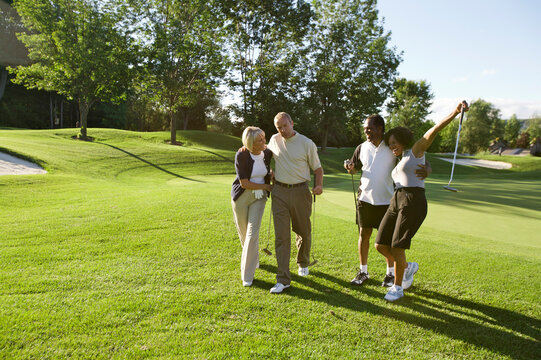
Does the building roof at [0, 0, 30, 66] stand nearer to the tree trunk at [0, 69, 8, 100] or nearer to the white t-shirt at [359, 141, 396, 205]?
the tree trunk at [0, 69, 8, 100]

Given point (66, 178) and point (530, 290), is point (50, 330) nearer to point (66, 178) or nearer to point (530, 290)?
point (530, 290)

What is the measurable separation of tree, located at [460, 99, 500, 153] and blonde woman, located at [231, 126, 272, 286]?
76.1 metres

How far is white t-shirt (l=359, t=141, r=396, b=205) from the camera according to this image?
4656 millimetres

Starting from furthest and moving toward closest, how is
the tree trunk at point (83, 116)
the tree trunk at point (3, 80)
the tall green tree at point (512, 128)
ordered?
the tall green tree at point (512, 128), the tree trunk at point (3, 80), the tree trunk at point (83, 116)

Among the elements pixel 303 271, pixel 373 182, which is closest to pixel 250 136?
pixel 373 182

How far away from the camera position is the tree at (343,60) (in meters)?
39.3

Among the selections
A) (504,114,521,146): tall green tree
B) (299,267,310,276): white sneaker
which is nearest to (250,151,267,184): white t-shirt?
(299,267,310,276): white sneaker

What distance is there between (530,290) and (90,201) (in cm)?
986

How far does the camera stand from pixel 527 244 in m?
7.09

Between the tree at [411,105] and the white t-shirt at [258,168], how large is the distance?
181ft

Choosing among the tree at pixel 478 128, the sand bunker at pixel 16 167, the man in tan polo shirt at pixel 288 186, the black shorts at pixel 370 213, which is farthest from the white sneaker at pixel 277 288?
the tree at pixel 478 128

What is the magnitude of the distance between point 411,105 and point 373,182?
206ft

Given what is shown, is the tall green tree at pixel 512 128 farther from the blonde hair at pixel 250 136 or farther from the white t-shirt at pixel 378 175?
the blonde hair at pixel 250 136

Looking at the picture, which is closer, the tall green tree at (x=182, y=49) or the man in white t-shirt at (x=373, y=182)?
the man in white t-shirt at (x=373, y=182)
